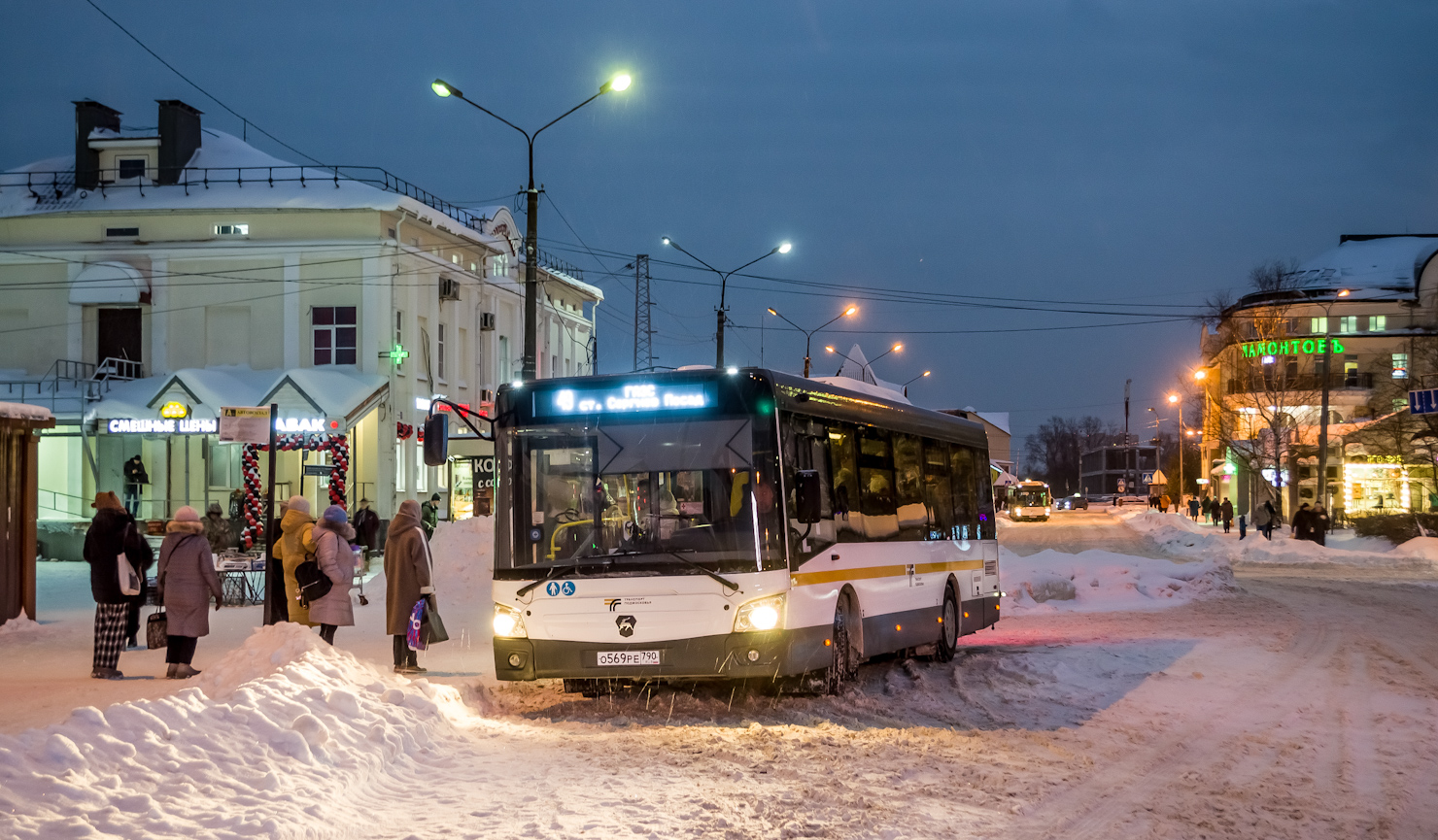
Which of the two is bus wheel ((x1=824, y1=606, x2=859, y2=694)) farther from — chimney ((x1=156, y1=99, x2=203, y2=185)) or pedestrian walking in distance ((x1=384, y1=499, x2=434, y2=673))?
chimney ((x1=156, y1=99, x2=203, y2=185))

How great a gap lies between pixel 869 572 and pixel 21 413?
11039mm

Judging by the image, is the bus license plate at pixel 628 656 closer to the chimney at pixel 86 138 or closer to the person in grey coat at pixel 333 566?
the person in grey coat at pixel 333 566

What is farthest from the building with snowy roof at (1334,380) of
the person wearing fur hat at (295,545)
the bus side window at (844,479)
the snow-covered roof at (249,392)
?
the person wearing fur hat at (295,545)

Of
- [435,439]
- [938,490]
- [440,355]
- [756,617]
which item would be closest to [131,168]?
[440,355]

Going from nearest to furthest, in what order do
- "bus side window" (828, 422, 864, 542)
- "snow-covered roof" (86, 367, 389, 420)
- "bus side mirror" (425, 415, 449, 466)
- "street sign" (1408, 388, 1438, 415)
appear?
"bus side mirror" (425, 415, 449, 466) < "bus side window" (828, 422, 864, 542) < "street sign" (1408, 388, 1438, 415) < "snow-covered roof" (86, 367, 389, 420)

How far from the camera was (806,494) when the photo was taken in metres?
10.8

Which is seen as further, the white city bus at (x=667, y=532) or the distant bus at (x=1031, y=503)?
the distant bus at (x=1031, y=503)

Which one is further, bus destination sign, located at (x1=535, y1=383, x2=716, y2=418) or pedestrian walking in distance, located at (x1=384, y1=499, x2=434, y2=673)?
pedestrian walking in distance, located at (x1=384, y1=499, x2=434, y2=673)

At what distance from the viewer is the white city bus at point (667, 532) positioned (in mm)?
10945

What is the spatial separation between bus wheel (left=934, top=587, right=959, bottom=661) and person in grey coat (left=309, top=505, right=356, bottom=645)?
20.8ft

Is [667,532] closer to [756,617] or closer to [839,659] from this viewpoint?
[756,617]

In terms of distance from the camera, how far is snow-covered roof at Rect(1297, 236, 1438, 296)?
Answer: 80.7 m

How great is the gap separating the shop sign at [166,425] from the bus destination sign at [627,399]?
1199 inches

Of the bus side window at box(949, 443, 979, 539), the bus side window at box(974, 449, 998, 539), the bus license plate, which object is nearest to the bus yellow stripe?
the bus side window at box(949, 443, 979, 539)
